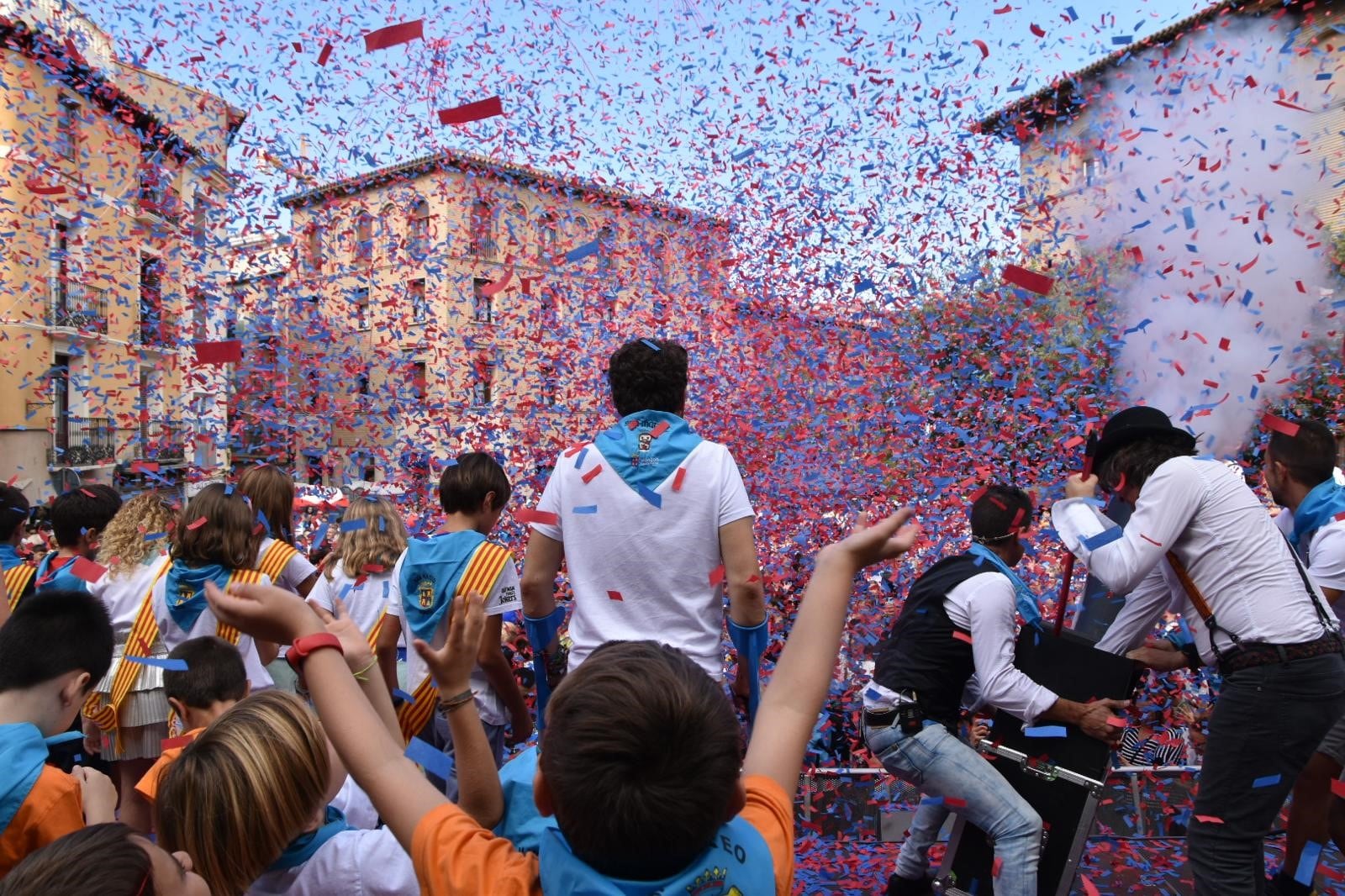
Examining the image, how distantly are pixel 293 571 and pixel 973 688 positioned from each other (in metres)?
2.72

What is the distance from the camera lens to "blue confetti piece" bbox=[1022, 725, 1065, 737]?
2629 millimetres

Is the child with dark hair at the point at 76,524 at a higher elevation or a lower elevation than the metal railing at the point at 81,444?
higher

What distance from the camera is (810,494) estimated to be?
500 cm

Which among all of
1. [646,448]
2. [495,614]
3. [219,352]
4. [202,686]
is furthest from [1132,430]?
[219,352]

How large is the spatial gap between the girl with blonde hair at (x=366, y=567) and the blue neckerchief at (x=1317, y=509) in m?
3.39

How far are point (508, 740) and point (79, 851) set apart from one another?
221cm

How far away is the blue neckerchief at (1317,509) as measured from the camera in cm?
307

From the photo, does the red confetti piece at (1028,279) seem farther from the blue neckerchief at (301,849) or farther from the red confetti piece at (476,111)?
the blue neckerchief at (301,849)

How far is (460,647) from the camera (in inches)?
48.5

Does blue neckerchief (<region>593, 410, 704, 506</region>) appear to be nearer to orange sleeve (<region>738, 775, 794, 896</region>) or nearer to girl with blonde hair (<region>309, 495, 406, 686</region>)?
orange sleeve (<region>738, 775, 794, 896</region>)

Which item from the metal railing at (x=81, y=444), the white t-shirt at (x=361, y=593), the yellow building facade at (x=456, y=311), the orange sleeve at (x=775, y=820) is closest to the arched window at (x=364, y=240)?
the yellow building facade at (x=456, y=311)

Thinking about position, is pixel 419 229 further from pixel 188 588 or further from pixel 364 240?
pixel 188 588

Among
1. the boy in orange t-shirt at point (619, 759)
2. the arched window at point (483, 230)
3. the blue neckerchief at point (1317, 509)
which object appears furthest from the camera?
the arched window at point (483, 230)

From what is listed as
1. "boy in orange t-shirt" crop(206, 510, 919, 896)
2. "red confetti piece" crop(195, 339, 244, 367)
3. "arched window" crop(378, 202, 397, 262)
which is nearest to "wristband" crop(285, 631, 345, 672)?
"boy in orange t-shirt" crop(206, 510, 919, 896)
